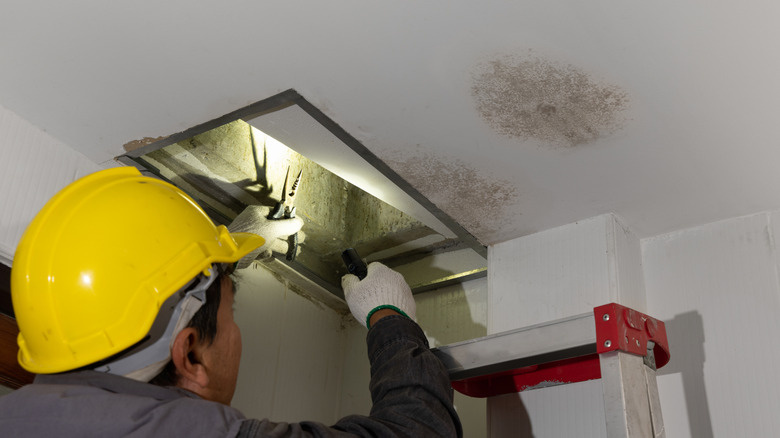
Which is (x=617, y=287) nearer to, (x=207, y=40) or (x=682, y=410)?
(x=682, y=410)

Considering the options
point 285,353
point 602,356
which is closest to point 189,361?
point 602,356

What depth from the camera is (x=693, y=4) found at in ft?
4.28

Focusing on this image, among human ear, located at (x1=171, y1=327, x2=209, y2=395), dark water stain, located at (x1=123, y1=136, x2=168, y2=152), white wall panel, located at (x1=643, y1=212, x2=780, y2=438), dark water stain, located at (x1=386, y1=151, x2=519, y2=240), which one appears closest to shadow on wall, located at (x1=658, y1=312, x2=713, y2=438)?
white wall panel, located at (x1=643, y1=212, x2=780, y2=438)

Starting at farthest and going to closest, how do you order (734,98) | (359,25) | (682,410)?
(682,410) < (734,98) < (359,25)

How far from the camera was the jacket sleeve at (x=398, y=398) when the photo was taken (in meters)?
1.09

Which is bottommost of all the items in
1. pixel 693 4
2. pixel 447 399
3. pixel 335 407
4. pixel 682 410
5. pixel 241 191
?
pixel 447 399

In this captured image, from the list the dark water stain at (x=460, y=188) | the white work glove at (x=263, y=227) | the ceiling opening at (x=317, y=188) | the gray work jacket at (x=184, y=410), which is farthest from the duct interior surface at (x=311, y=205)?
the gray work jacket at (x=184, y=410)

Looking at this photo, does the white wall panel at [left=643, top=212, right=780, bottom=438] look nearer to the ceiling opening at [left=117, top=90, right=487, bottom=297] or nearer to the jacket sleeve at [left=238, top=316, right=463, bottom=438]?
the ceiling opening at [left=117, top=90, right=487, bottom=297]

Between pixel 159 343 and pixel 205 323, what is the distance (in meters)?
0.09

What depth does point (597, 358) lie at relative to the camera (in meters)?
1.41

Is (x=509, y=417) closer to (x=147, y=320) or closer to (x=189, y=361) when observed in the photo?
(x=189, y=361)

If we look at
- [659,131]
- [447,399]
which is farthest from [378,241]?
[447,399]

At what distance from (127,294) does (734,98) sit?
1.27 meters

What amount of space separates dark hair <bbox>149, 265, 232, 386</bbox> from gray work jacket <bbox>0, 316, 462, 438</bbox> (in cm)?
11
